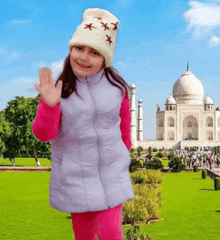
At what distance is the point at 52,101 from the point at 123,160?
539mm

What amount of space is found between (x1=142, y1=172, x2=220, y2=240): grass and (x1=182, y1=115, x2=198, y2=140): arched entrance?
34.4 meters

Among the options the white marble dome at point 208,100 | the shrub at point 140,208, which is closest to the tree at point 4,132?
the shrub at point 140,208

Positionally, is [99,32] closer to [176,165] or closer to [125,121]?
[125,121]

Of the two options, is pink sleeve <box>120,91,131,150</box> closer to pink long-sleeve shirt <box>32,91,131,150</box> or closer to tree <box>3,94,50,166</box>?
pink long-sleeve shirt <box>32,91,131,150</box>

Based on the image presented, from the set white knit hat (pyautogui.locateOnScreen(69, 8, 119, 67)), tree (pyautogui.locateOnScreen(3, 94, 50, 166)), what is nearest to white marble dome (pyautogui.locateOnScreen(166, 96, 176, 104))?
tree (pyautogui.locateOnScreen(3, 94, 50, 166))

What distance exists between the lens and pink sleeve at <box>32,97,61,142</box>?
1.93 meters

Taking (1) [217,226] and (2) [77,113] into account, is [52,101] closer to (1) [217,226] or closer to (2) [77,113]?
(2) [77,113]

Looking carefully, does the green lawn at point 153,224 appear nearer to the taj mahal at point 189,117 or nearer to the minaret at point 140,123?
the minaret at point 140,123

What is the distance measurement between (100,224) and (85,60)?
34.3 inches

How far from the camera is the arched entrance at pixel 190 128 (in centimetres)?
4894

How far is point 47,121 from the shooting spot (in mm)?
1955

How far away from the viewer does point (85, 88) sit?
2.11 m

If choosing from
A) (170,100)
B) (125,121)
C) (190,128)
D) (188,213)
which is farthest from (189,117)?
(125,121)

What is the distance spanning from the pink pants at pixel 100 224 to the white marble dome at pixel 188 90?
4874cm
